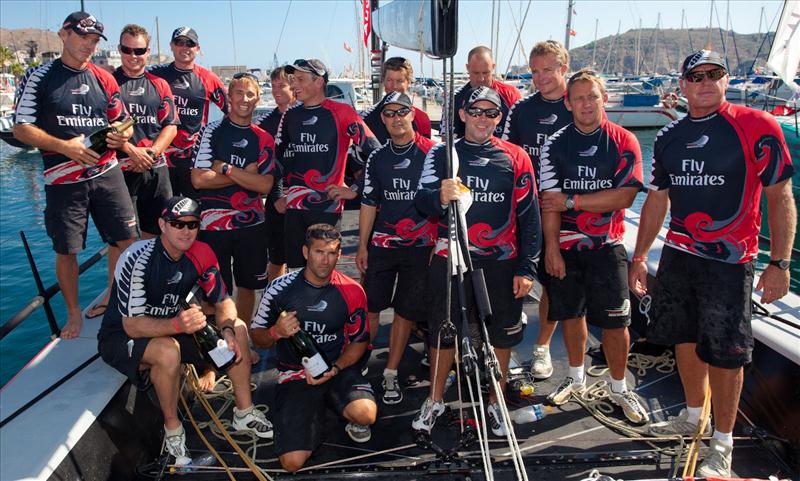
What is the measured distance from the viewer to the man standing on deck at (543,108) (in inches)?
161

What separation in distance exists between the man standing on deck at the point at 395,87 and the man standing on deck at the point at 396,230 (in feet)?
3.04

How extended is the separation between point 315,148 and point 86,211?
166cm

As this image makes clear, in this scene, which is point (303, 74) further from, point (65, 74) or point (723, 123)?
point (723, 123)

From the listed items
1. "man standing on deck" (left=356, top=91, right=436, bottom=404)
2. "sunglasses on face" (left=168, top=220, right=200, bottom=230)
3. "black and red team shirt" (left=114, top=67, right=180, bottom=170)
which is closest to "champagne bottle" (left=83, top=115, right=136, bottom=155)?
"black and red team shirt" (left=114, top=67, right=180, bottom=170)

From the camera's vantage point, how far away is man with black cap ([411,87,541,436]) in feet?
11.0

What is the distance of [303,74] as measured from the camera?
14.5ft

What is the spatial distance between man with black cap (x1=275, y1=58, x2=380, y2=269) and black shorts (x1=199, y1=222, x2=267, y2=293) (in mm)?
284

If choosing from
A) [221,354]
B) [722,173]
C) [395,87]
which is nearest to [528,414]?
[722,173]

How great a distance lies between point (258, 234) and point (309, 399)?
1461 mm

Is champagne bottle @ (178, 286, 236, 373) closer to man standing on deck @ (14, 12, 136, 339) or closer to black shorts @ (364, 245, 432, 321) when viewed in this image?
black shorts @ (364, 245, 432, 321)

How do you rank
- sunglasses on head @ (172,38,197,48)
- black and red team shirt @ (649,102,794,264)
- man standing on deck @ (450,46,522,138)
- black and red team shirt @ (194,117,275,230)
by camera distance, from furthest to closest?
1. sunglasses on head @ (172,38,197,48)
2. man standing on deck @ (450,46,522,138)
3. black and red team shirt @ (194,117,275,230)
4. black and red team shirt @ (649,102,794,264)

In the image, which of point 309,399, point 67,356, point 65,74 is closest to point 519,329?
point 309,399

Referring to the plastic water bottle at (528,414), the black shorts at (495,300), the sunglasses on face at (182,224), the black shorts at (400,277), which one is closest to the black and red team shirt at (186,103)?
the sunglasses on face at (182,224)

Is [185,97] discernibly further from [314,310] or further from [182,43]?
[314,310]
